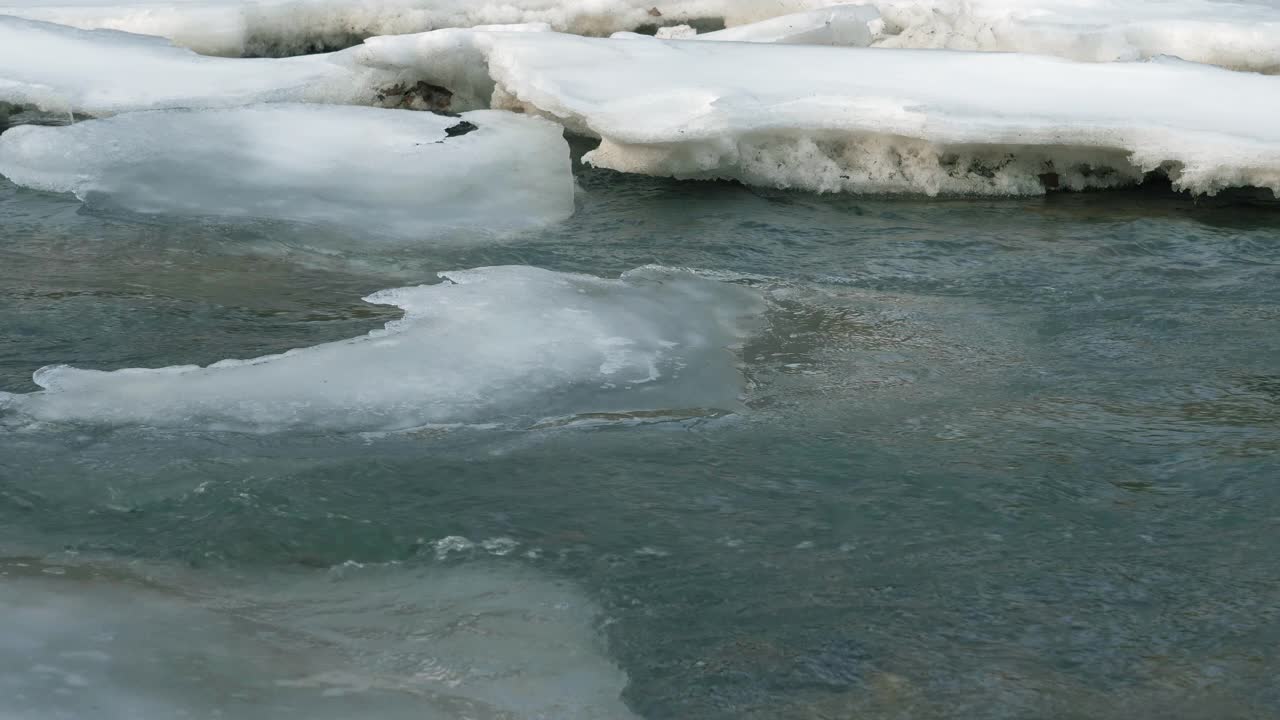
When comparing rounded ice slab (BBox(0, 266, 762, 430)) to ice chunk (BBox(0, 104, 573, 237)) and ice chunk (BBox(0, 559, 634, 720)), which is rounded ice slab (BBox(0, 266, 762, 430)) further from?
ice chunk (BBox(0, 104, 573, 237))

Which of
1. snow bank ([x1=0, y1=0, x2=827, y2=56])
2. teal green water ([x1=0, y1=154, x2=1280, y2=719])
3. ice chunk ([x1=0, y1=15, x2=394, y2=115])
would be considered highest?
snow bank ([x1=0, y1=0, x2=827, y2=56])

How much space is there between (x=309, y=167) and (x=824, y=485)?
359 centimetres

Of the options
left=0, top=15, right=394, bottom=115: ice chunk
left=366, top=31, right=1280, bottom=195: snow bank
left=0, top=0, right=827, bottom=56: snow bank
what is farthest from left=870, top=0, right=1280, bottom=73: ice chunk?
left=0, top=15, right=394, bottom=115: ice chunk

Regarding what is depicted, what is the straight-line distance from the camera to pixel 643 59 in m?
7.00

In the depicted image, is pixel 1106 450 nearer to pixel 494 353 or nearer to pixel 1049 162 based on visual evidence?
pixel 494 353

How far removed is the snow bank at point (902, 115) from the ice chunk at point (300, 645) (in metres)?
3.48

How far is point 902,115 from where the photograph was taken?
20.0 ft

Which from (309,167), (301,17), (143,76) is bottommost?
(309,167)

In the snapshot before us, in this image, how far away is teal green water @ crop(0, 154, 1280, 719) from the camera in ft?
9.13

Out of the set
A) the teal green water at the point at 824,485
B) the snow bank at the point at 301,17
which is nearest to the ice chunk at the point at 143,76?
the snow bank at the point at 301,17

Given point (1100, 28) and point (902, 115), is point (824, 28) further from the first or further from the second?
point (902, 115)

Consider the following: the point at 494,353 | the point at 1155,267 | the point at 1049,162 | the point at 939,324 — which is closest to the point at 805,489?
the point at 494,353

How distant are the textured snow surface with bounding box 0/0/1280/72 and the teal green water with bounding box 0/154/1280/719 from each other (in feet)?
8.81

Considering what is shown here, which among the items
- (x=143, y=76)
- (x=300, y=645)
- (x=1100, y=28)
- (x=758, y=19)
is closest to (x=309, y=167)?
(x=143, y=76)
